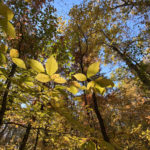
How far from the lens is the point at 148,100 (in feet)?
30.3

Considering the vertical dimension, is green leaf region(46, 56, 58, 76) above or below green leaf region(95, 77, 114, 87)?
above

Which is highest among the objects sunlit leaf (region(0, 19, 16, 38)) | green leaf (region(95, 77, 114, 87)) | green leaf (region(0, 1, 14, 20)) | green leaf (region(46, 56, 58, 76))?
green leaf (region(0, 1, 14, 20))

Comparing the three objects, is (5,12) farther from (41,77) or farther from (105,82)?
(105,82)

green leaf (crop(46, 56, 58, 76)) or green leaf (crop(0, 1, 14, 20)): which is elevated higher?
green leaf (crop(0, 1, 14, 20))

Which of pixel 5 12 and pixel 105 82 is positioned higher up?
pixel 5 12

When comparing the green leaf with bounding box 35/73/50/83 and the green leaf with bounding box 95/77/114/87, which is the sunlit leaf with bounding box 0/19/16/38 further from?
the green leaf with bounding box 95/77/114/87

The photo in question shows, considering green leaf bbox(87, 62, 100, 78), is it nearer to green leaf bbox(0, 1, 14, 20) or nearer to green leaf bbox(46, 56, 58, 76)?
green leaf bbox(46, 56, 58, 76)

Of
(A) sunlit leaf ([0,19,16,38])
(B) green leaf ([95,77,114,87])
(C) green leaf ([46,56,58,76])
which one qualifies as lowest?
(B) green leaf ([95,77,114,87])

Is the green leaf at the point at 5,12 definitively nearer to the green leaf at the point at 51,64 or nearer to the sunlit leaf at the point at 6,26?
the sunlit leaf at the point at 6,26

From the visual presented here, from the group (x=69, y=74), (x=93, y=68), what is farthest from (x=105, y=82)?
(x=69, y=74)

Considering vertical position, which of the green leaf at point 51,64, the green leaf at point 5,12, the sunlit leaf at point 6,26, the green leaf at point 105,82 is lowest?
the green leaf at point 105,82

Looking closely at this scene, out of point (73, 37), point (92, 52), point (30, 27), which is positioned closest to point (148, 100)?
point (92, 52)

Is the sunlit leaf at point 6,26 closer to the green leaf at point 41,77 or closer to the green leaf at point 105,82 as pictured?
the green leaf at point 41,77

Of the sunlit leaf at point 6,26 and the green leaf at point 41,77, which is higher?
the sunlit leaf at point 6,26
